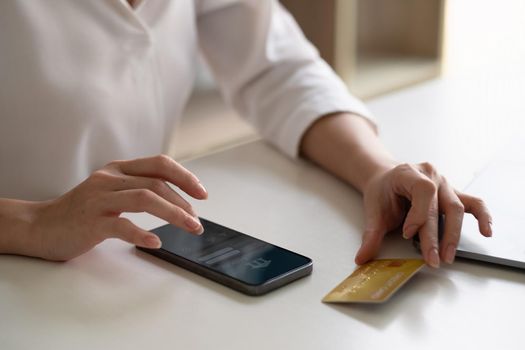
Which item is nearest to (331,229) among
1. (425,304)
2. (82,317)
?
(425,304)

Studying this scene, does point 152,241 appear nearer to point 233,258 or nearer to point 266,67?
point 233,258

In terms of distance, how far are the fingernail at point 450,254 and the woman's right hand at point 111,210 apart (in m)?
0.22

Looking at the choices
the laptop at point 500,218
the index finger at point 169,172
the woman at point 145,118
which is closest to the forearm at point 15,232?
the woman at point 145,118

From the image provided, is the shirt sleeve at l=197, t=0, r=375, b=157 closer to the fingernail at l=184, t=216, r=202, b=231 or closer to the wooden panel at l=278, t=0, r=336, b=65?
the fingernail at l=184, t=216, r=202, b=231

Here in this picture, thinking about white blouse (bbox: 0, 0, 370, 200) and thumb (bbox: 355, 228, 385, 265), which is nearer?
thumb (bbox: 355, 228, 385, 265)

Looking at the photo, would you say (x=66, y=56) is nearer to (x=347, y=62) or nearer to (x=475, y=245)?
(x=475, y=245)

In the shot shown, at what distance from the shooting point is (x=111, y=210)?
25.3 inches

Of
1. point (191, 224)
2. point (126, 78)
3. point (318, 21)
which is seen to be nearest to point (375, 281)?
point (191, 224)

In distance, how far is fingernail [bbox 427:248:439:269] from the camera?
0.63 meters

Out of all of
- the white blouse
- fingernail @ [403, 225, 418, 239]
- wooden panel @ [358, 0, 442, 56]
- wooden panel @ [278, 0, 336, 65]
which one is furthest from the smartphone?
wooden panel @ [358, 0, 442, 56]

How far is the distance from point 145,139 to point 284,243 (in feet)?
1.25

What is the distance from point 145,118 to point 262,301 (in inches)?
18.4

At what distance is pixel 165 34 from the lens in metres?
0.99

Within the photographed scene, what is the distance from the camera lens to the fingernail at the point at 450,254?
64cm
